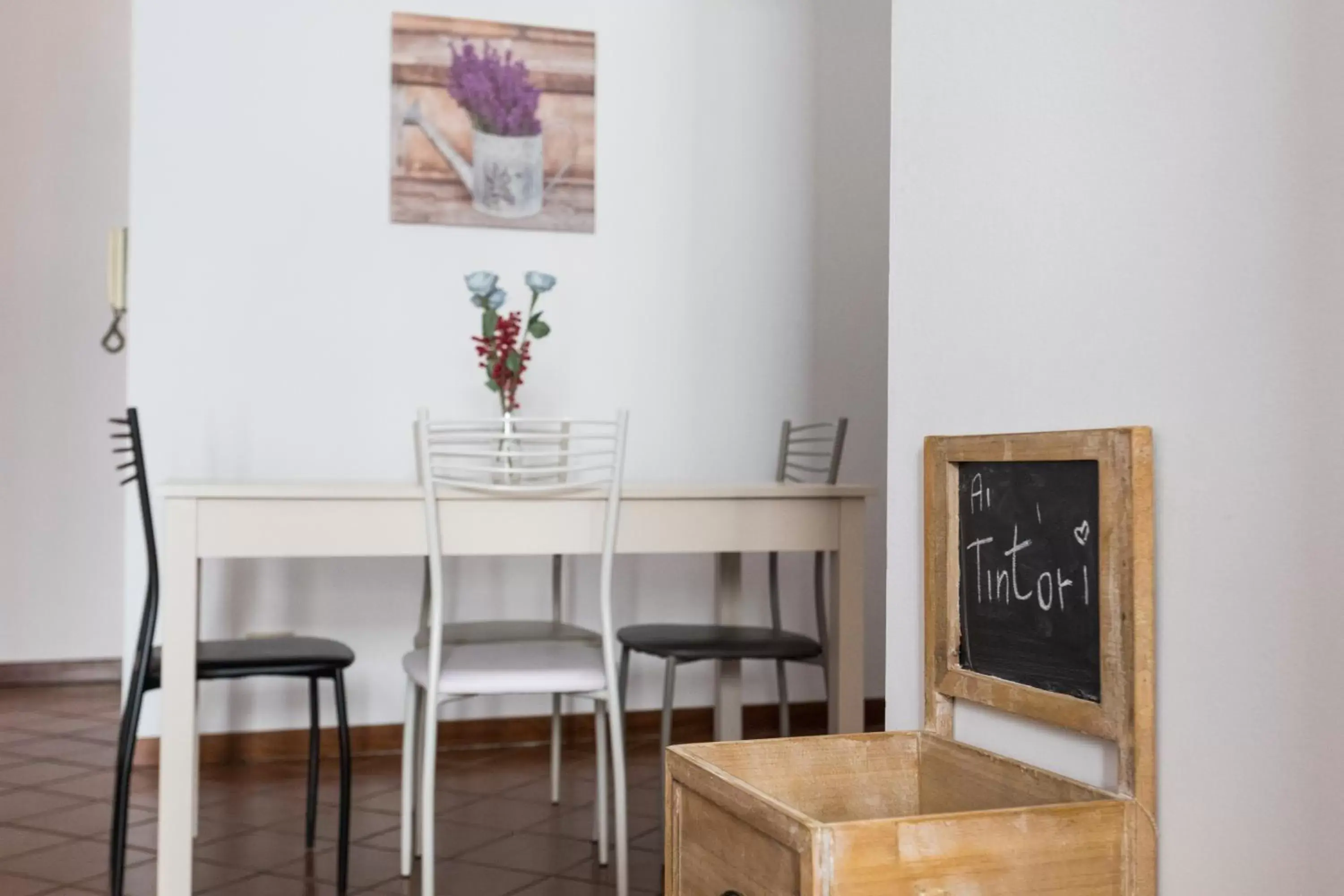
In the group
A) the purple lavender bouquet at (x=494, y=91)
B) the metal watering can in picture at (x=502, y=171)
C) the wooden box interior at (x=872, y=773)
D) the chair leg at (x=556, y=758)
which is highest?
the purple lavender bouquet at (x=494, y=91)

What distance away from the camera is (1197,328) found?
3.68 feet

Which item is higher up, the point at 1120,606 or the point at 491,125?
the point at 491,125

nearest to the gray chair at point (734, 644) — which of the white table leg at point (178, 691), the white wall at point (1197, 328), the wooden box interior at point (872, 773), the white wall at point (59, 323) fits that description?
the white table leg at point (178, 691)

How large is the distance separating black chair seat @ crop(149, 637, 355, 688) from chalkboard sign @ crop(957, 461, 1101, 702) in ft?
5.01

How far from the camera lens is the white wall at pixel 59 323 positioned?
4941 mm

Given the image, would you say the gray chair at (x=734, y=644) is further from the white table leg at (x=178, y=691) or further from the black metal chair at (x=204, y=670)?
the white table leg at (x=178, y=691)

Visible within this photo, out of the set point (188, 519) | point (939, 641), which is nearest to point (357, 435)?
point (188, 519)

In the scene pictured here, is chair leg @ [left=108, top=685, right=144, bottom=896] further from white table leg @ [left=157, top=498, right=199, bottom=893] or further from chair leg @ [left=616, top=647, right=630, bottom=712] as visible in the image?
chair leg @ [left=616, top=647, right=630, bottom=712]

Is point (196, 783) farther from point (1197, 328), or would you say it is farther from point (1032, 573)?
point (1197, 328)

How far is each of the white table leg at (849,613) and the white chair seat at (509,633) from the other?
50 cm

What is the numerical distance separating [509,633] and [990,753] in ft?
5.44

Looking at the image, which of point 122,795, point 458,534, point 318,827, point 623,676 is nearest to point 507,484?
point 458,534

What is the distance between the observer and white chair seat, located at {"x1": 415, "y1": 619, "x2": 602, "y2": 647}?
9.09 feet

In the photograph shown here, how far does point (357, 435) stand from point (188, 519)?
1.40 metres
